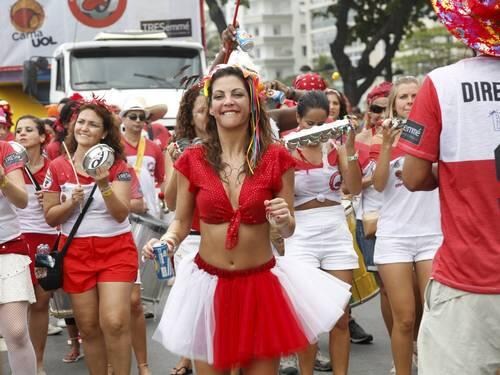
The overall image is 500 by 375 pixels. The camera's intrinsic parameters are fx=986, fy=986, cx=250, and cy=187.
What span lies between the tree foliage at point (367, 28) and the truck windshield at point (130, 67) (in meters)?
11.8

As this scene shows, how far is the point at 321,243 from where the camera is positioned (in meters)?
6.98

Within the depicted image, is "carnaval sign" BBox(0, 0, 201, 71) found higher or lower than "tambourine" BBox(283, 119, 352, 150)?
higher

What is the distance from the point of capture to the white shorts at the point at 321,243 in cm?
697

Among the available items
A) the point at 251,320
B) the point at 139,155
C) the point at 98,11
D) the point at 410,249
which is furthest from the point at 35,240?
the point at 98,11

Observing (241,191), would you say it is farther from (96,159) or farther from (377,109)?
(377,109)

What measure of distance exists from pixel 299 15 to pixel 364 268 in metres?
119

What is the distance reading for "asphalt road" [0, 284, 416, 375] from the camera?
7.88m

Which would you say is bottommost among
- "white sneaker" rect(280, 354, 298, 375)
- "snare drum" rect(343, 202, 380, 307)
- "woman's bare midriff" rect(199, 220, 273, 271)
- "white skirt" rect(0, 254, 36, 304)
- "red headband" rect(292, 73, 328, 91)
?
"white sneaker" rect(280, 354, 298, 375)

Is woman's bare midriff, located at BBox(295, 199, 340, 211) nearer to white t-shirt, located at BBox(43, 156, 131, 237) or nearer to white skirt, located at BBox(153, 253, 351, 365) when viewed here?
white t-shirt, located at BBox(43, 156, 131, 237)

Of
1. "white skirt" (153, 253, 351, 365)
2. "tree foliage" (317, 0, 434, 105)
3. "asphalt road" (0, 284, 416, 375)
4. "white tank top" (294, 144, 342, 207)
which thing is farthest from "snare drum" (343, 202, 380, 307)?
"tree foliage" (317, 0, 434, 105)

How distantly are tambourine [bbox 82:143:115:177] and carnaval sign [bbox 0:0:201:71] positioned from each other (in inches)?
394

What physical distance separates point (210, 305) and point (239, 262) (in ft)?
0.86

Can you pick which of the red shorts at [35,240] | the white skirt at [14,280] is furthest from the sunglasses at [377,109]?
the white skirt at [14,280]

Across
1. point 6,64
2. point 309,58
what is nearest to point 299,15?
point 309,58
